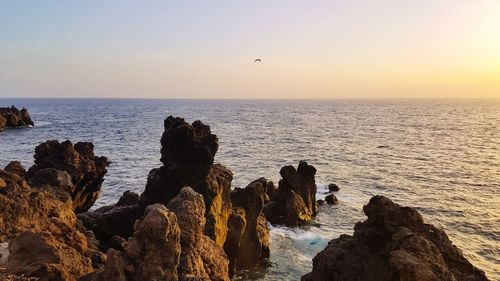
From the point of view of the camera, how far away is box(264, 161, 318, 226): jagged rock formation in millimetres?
37281

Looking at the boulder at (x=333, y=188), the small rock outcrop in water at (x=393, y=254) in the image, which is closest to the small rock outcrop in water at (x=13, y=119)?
the boulder at (x=333, y=188)

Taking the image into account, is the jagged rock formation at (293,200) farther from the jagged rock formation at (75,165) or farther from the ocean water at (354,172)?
the jagged rock formation at (75,165)

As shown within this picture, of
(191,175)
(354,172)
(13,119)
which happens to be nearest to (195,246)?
(191,175)

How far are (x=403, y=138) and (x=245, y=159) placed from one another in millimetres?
55411

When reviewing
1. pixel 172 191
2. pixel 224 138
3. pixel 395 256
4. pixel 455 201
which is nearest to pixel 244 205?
pixel 172 191

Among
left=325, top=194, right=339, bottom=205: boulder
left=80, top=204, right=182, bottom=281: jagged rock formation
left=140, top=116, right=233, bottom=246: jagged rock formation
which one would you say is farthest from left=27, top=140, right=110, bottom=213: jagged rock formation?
left=325, top=194, right=339, bottom=205: boulder

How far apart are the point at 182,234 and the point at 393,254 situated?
22.2 ft

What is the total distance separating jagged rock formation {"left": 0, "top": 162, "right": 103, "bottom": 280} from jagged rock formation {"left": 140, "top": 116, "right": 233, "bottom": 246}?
21.9ft

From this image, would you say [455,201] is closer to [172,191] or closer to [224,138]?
[172,191]

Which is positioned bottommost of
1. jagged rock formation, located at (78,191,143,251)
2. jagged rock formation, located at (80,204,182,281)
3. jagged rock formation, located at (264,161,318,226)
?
jagged rock formation, located at (264,161,318,226)

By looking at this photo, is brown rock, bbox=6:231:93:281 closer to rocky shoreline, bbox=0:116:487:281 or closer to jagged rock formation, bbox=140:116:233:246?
rocky shoreline, bbox=0:116:487:281

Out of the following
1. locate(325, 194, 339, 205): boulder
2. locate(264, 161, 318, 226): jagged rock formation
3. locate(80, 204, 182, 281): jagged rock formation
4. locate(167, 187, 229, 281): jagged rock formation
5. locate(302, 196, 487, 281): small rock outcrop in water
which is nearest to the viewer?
locate(80, 204, 182, 281): jagged rock formation

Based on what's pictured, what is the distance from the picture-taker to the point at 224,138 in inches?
3954

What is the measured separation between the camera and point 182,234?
46.3ft
